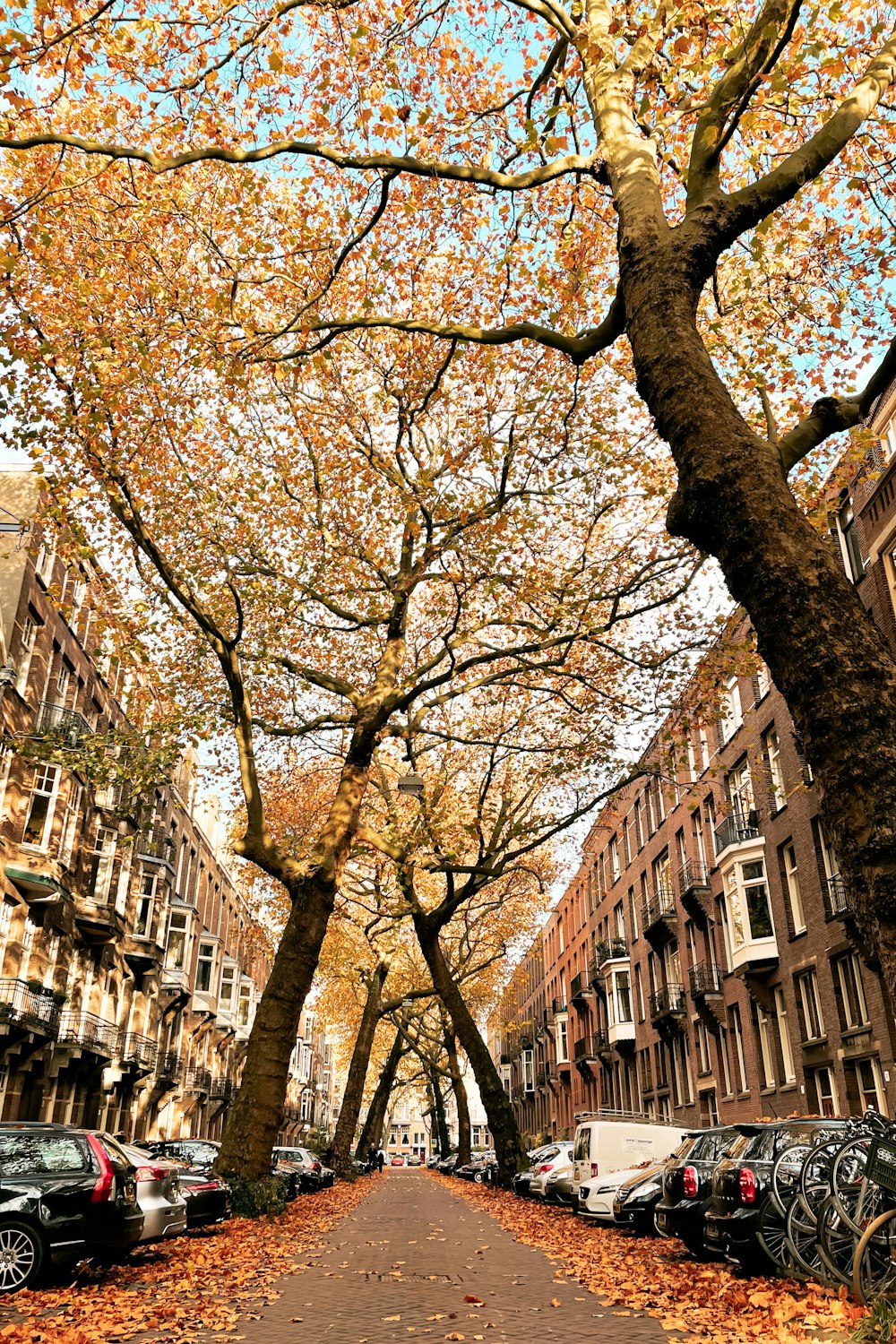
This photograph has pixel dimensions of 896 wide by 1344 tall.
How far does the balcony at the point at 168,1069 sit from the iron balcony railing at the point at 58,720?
57.1ft

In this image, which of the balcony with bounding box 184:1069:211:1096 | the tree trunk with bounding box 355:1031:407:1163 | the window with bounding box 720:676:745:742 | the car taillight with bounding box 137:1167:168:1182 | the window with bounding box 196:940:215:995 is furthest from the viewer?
the window with bounding box 196:940:215:995

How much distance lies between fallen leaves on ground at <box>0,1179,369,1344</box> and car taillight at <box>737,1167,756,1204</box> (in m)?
4.46

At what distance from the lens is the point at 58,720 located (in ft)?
91.6

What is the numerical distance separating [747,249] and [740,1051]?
2320 cm

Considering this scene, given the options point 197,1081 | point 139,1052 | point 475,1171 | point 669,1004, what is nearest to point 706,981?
point 669,1004

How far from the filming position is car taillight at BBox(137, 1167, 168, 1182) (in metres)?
12.3

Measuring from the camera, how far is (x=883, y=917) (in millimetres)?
4992

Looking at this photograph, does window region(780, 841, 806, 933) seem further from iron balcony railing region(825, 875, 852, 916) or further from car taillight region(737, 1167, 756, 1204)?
car taillight region(737, 1167, 756, 1204)

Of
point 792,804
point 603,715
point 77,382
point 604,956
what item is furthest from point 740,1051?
point 77,382

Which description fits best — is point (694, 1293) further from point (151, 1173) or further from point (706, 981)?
point (706, 981)

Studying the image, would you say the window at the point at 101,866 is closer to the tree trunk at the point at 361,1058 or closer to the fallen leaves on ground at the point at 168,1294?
the tree trunk at the point at 361,1058

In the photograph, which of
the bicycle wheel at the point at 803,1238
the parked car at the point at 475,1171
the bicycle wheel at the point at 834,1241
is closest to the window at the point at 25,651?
the bicycle wheel at the point at 803,1238

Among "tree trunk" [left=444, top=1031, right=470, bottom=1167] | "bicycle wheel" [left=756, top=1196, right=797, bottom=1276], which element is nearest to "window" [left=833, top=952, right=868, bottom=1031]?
"bicycle wheel" [left=756, top=1196, right=797, bottom=1276]

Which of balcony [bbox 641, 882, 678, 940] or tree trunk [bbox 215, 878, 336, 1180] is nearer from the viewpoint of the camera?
tree trunk [bbox 215, 878, 336, 1180]
